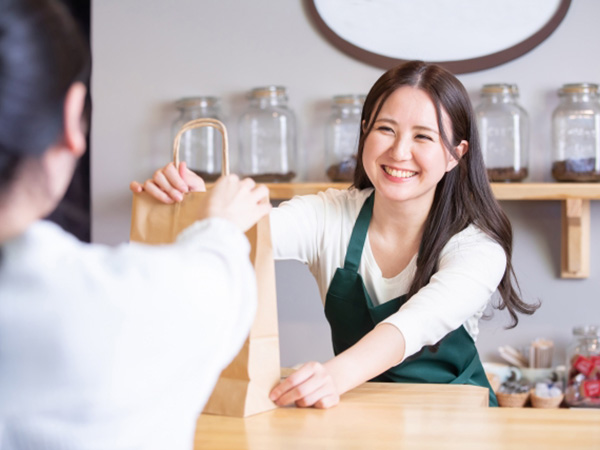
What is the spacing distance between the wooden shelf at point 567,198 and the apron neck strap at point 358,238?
62 cm

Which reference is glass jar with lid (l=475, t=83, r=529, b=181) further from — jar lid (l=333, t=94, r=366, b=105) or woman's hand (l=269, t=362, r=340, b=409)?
woman's hand (l=269, t=362, r=340, b=409)

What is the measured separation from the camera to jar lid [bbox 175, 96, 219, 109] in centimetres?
245

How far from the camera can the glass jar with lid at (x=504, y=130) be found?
229 cm

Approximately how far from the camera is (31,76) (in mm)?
557

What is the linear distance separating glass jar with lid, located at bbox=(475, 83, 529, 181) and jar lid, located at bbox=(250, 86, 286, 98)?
0.60 metres

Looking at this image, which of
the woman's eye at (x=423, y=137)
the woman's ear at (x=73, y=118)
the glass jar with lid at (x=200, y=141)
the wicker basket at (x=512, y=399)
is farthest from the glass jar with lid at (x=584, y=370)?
the woman's ear at (x=73, y=118)

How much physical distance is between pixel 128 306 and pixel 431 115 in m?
1.01

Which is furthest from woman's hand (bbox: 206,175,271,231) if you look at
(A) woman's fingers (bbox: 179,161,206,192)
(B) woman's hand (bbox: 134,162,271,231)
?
(A) woman's fingers (bbox: 179,161,206,192)

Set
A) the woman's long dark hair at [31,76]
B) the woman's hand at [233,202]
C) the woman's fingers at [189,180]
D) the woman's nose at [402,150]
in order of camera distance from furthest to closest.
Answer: the woman's nose at [402,150] < the woman's fingers at [189,180] < the woman's hand at [233,202] < the woman's long dark hair at [31,76]

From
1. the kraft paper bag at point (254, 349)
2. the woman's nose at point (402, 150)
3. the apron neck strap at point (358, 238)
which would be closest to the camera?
the kraft paper bag at point (254, 349)

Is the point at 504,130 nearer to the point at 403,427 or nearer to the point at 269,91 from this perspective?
the point at 269,91

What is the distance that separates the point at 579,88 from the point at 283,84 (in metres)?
→ 0.90

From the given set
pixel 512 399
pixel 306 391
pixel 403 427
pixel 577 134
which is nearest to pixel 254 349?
pixel 306 391

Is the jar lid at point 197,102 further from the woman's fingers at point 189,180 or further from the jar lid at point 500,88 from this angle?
the woman's fingers at point 189,180
